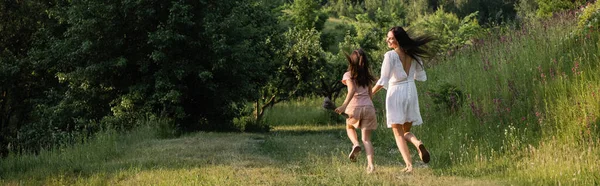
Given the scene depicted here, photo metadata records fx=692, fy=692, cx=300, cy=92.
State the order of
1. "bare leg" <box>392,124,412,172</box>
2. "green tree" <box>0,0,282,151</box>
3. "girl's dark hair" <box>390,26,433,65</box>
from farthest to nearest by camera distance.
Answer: "green tree" <box>0,0,282,151</box>
"girl's dark hair" <box>390,26,433,65</box>
"bare leg" <box>392,124,412,172</box>

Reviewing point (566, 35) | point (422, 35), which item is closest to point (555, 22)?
point (566, 35)

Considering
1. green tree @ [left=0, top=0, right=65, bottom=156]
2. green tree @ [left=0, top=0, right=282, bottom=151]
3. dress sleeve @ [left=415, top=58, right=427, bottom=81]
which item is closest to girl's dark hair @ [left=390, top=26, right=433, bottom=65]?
dress sleeve @ [left=415, top=58, right=427, bottom=81]

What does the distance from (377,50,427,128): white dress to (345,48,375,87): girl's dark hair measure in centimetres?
69

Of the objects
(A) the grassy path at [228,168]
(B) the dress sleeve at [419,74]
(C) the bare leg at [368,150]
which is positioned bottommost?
(A) the grassy path at [228,168]

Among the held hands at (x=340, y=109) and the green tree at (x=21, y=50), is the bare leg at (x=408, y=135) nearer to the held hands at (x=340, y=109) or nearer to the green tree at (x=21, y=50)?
the held hands at (x=340, y=109)

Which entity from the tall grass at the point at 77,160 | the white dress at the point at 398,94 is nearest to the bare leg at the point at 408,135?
the white dress at the point at 398,94

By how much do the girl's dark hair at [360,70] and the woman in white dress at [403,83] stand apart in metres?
0.59

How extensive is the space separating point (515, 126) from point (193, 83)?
11.8 m

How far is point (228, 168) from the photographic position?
407 inches

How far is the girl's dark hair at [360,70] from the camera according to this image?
32.6 ft

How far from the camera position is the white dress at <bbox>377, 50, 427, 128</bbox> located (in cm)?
913

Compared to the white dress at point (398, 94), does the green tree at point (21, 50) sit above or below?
above

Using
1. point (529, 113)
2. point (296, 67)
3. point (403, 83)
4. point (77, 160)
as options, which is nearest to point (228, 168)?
point (403, 83)

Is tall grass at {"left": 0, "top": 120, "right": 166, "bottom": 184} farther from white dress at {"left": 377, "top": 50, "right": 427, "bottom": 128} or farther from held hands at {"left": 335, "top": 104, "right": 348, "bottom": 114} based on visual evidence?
white dress at {"left": 377, "top": 50, "right": 427, "bottom": 128}
